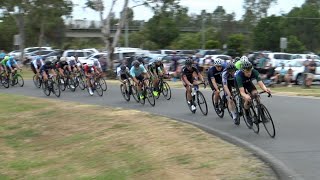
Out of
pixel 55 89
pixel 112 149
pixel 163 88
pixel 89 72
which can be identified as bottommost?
pixel 112 149

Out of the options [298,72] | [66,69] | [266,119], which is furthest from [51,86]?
→ [266,119]

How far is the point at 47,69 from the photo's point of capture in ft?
76.5

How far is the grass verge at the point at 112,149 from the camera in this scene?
27.0 feet

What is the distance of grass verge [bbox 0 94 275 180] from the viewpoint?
824 centimetres

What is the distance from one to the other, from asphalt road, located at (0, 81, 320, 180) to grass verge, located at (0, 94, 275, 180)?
740mm

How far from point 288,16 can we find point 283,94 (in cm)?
5673

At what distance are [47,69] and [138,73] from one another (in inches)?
256

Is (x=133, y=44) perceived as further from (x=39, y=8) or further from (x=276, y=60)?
(x=276, y=60)

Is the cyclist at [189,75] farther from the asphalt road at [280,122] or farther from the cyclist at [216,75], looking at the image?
the asphalt road at [280,122]

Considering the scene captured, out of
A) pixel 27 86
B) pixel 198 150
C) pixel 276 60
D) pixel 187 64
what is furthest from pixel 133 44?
pixel 198 150

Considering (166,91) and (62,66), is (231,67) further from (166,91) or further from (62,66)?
(62,66)

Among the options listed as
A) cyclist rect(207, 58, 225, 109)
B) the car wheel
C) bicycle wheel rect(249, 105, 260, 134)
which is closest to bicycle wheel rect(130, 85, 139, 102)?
cyclist rect(207, 58, 225, 109)

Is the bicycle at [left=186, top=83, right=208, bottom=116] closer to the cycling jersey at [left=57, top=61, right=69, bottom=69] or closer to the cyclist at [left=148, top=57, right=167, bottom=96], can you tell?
the cyclist at [left=148, top=57, right=167, bottom=96]

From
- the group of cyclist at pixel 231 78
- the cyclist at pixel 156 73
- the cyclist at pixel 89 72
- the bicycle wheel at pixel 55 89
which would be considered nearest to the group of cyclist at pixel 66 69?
the cyclist at pixel 89 72
